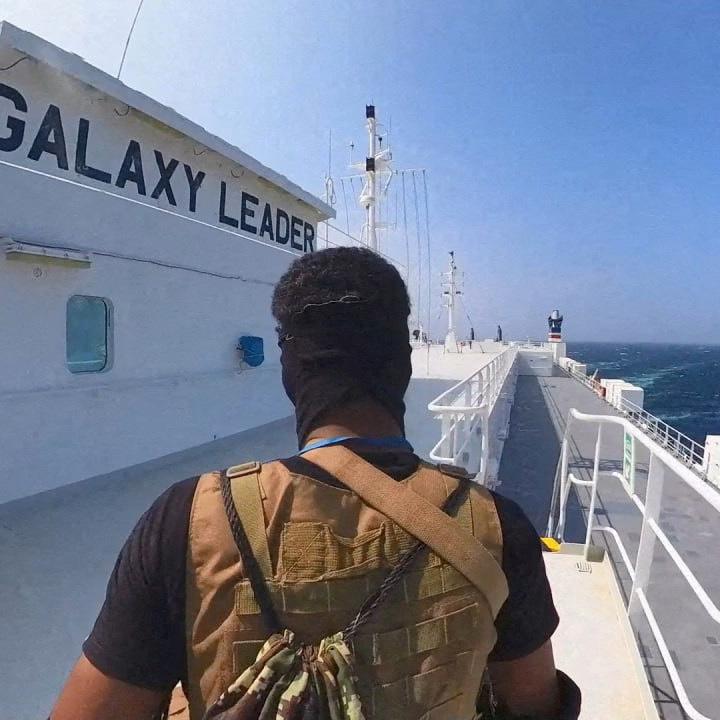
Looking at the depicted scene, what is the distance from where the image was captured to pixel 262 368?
7.89m

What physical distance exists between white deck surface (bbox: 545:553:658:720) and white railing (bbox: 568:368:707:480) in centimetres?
310

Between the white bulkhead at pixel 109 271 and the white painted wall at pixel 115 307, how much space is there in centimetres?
1

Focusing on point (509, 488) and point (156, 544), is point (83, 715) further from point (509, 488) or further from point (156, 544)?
point (509, 488)

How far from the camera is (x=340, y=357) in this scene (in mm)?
1174

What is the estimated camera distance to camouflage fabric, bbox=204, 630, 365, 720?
35.2 inches

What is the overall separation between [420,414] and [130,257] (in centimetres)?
500

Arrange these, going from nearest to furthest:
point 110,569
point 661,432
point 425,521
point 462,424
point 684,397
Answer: point 425,521 → point 110,569 → point 462,424 → point 661,432 → point 684,397

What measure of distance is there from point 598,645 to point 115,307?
5068 mm

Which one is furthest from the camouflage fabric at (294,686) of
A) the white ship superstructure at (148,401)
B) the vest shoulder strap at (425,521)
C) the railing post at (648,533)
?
the railing post at (648,533)

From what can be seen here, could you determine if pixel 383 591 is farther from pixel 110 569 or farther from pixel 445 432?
pixel 445 432

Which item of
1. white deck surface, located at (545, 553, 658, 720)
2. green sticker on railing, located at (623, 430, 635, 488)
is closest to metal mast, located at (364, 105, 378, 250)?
green sticker on railing, located at (623, 430, 635, 488)

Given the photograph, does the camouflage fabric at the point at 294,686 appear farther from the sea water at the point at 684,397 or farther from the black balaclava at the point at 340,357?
the sea water at the point at 684,397

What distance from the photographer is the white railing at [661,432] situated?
11.6m

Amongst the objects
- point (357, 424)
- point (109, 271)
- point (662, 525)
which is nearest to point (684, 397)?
point (662, 525)
